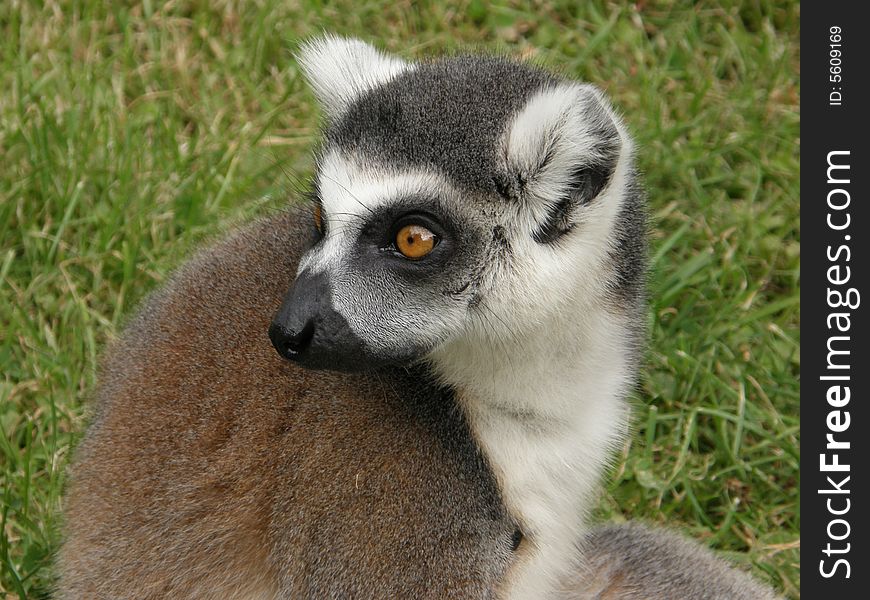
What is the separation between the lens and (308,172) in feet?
16.2

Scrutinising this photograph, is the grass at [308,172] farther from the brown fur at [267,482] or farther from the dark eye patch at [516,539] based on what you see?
the dark eye patch at [516,539]

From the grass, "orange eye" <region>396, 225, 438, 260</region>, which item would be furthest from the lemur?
the grass

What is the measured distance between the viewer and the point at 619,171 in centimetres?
315

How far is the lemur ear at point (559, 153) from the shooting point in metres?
2.99

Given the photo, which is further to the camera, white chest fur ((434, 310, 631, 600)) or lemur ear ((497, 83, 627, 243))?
white chest fur ((434, 310, 631, 600))

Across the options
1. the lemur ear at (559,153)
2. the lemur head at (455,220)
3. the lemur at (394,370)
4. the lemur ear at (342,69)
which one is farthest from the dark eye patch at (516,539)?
the lemur ear at (342,69)

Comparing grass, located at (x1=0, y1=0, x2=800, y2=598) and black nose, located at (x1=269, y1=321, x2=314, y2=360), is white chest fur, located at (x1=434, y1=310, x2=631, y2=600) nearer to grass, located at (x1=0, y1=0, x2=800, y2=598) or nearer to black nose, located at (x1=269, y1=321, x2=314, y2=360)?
black nose, located at (x1=269, y1=321, x2=314, y2=360)

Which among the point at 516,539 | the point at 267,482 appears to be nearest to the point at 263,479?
the point at 267,482

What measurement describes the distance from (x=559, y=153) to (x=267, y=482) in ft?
3.95

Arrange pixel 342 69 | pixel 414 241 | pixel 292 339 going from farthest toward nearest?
pixel 342 69 → pixel 414 241 → pixel 292 339

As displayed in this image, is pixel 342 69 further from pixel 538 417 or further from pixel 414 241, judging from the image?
pixel 538 417

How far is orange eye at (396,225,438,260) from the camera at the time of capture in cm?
297

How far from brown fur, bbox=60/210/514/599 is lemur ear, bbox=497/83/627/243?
626mm

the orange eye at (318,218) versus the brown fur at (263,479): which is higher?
the orange eye at (318,218)
